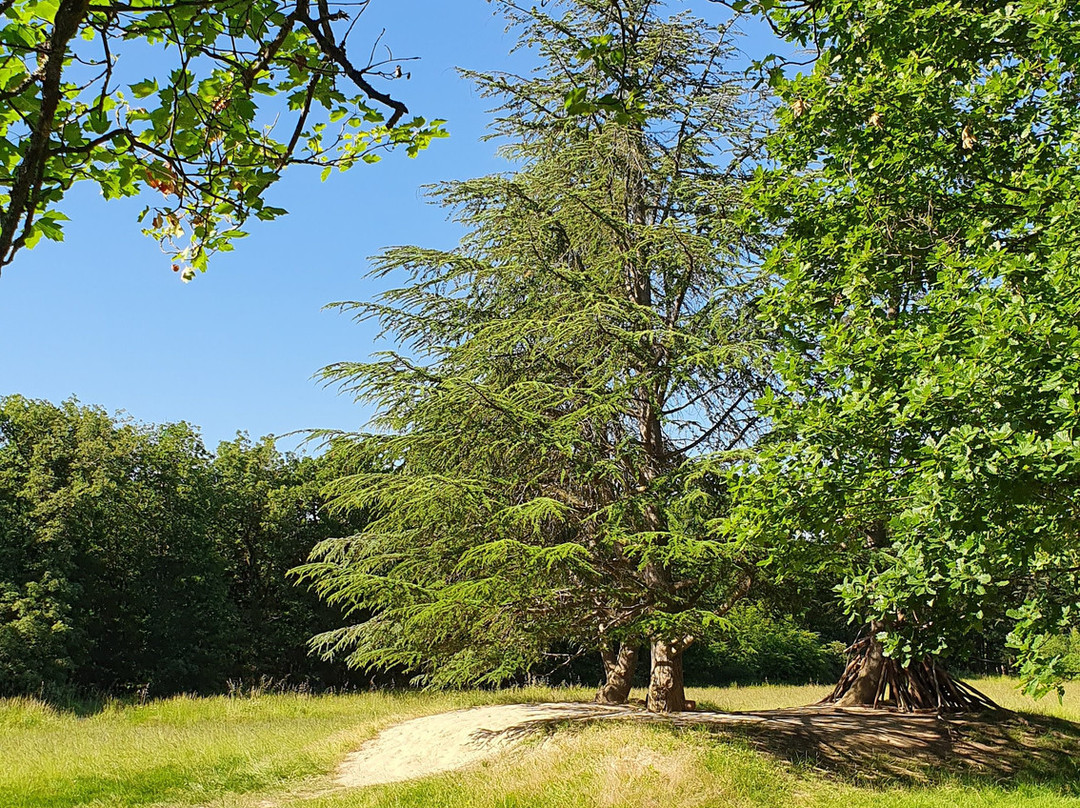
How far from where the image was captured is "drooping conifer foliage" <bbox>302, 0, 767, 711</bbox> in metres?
10.4

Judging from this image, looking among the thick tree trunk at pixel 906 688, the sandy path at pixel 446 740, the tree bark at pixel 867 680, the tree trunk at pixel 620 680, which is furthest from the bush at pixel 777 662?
the sandy path at pixel 446 740

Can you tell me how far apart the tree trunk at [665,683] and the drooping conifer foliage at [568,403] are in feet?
0.11

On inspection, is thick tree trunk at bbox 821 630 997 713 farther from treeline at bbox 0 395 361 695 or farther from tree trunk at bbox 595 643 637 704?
treeline at bbox 0 395 361 695

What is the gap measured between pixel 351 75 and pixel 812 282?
21.2 feet

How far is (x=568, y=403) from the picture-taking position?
12656mm

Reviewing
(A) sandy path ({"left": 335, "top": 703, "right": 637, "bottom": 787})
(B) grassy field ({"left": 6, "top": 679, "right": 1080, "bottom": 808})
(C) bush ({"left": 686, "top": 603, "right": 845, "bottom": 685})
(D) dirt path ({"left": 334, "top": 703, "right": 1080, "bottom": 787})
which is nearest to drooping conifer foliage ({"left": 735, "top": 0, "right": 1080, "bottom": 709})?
(B) grassy field ({"left": 6, "top": 679, "right": 1080, "bottom": 808})

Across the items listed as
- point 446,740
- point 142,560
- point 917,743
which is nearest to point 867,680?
point 917,743

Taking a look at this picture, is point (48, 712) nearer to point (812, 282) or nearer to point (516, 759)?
point (516, 759)

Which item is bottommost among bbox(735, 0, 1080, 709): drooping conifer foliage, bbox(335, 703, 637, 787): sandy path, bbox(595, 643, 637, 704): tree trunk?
bbox(335, 703, 637, 787): sandy path

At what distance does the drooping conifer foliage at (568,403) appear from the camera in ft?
34.2

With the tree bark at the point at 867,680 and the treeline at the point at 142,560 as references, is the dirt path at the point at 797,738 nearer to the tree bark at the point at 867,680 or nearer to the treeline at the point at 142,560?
the tree bark at the point at 867,680

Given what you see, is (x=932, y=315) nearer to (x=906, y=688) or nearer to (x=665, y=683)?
(x=665, y=683)

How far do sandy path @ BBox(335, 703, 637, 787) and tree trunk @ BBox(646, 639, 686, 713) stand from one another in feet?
1.39

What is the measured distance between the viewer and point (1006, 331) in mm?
5852
